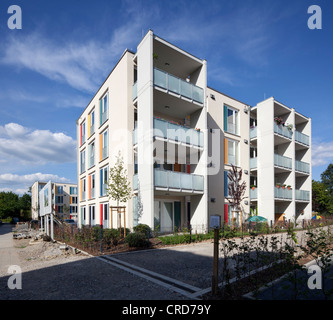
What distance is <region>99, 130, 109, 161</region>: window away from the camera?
21.9 meters

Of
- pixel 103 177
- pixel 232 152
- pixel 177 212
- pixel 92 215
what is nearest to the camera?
pixel 177 212

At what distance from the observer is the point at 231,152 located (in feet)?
77.7

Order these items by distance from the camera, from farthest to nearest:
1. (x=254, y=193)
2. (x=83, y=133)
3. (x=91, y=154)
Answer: (x=83, y=133) → (x=91, y=154) → (x=254, y=193)

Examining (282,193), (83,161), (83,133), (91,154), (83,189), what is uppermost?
(83,133)

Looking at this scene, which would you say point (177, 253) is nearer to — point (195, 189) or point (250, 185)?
point (195, 189)

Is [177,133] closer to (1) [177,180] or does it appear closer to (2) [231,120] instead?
(1) [177,180]

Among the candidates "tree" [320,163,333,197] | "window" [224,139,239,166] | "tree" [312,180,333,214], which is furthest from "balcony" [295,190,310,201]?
"tree" [320,163,333,197]

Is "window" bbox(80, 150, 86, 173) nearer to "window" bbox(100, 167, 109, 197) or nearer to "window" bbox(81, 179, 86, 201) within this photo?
"window" bbox(81, 179, 86, 201)

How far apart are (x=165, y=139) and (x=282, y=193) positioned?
14824 millimetres

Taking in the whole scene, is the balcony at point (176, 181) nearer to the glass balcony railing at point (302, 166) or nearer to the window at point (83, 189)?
the window at point (83, 189)

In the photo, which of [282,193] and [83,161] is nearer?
[282,193]

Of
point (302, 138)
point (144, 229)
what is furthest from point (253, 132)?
point (144, 229)

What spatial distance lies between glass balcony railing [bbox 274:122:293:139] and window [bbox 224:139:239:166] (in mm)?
4554

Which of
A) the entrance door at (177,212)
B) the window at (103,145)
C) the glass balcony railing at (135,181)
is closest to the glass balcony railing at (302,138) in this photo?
the entrance door at (177,212)
